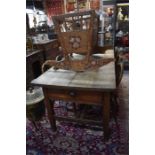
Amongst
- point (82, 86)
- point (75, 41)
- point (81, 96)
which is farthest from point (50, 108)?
point (75, 41)

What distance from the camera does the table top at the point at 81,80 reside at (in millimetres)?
1146

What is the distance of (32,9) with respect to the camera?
8.56 feet

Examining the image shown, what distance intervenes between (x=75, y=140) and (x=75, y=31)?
0.92m

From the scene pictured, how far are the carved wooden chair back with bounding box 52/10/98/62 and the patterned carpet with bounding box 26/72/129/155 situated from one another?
72cm

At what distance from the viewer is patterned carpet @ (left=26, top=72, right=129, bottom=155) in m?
1.37

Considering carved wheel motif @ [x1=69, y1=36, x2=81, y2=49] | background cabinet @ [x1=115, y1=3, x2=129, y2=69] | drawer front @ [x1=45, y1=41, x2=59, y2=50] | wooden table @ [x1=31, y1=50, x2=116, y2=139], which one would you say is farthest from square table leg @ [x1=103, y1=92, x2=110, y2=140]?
drawer front @ [x1=45, y1=41, x2=59, y2=50]

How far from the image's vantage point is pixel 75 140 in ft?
4.85

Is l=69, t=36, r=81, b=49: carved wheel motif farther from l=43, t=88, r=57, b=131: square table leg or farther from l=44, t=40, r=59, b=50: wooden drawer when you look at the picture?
l=44, t=40, r=59, b=50: wooden drawer

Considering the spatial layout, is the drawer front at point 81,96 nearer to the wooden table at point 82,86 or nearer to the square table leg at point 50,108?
the wooden table at point 82,86

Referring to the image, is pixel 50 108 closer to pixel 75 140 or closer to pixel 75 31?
pixel 75 140

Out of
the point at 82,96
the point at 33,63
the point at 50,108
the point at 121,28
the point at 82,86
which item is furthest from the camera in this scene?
the point at 121,28
